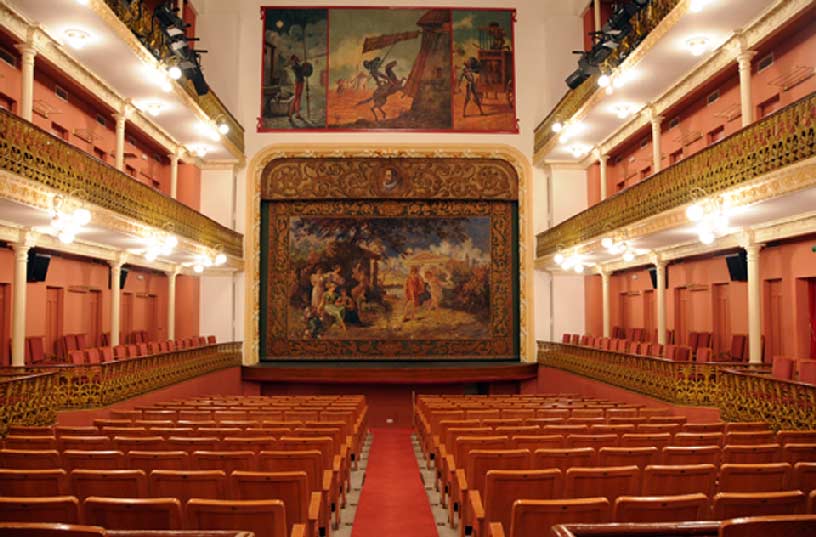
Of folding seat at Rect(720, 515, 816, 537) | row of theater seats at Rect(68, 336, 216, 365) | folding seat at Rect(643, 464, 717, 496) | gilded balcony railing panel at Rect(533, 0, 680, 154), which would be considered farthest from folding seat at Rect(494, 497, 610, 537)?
gilded balcony railing panel at Rect(533, 0, 680, 154)

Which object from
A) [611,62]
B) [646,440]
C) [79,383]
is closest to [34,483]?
[646,440]

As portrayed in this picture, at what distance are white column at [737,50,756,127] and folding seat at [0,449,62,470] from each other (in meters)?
13.8

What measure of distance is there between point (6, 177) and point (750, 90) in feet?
45.7

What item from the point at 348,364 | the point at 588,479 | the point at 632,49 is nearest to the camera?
the point at 588,479

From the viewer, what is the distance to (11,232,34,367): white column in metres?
14.4

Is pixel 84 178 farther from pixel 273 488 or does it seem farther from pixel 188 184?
pixel 188 184

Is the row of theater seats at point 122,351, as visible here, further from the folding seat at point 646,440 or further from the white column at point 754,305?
the white column at point 754,305

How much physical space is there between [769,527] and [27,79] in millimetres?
14955

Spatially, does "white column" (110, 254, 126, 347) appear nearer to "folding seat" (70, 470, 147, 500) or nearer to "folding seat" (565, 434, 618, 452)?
"folding seat" (70, 470, 147, 500)

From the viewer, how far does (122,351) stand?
16.8 meters

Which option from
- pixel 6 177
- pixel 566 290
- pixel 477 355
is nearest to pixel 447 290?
pixel 477 355

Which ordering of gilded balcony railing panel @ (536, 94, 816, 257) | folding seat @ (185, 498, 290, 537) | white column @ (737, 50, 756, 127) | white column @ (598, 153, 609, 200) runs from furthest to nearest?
white column @ (598, 153, 609, 200) → white column @ (737, 50, 756, 127) → gilded balcony railing panel @ (536, 94, 816, 257) → folding seat @ (185, 498, 290, 537)

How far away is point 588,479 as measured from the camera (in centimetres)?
539

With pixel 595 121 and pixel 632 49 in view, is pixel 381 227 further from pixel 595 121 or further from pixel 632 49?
pixel 632 49
